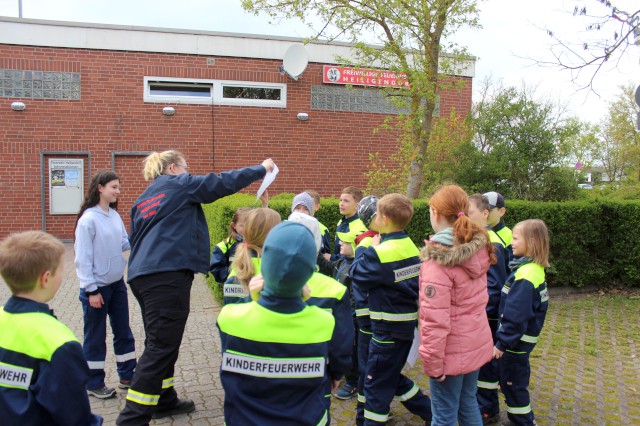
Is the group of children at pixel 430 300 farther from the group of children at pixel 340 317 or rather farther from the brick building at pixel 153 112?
the brick building at pixel 153 112

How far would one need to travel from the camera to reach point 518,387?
381 centimetres

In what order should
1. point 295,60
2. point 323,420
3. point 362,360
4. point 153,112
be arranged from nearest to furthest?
point 323,420, point 362,360, point 153,112, point 295,60

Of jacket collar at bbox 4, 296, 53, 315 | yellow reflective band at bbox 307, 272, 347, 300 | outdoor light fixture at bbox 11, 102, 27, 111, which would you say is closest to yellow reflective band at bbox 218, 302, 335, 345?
yellow reflective band at bbox 307, 272, 347, 300

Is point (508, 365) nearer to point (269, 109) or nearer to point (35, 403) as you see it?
point (35, 403)

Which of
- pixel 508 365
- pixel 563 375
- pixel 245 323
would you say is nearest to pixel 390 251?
pixel 508 365

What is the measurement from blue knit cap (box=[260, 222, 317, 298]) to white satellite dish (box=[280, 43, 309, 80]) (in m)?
12.7

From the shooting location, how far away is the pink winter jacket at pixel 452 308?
9.72 feet

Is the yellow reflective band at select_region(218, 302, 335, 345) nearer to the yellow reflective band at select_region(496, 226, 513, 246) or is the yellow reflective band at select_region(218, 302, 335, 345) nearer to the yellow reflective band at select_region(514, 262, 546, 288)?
the yellow reflective band at select_region(514, 262, 546, 288)

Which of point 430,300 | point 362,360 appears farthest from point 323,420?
point 362,360

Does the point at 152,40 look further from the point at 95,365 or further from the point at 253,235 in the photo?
the point at 253,235

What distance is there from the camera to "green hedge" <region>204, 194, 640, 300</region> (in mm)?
8500

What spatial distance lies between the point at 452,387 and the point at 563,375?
2.93 metres

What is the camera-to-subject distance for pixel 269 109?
47.9 ft

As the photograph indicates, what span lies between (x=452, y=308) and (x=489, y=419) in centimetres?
165
